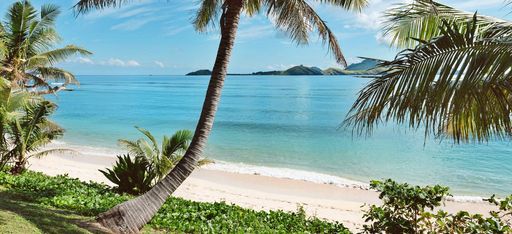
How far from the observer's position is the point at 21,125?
10.2 metres

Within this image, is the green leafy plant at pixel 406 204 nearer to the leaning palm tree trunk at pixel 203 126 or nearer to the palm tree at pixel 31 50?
the leaning palm tree trunk at pixel 203 126

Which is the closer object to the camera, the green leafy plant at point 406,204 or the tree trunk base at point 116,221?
the green leafy plant at point 406,204

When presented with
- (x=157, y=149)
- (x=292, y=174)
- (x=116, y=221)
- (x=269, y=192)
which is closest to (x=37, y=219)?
(x=116, y=221)

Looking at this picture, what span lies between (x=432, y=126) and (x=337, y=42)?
5965 mm

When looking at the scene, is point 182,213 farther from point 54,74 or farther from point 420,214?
point 54,74

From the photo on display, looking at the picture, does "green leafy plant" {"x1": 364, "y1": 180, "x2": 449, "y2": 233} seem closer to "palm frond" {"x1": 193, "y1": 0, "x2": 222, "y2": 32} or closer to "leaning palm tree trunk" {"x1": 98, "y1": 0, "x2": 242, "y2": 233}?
"leaning palm tree trunk" {"x1": 98, "y1": 0, "x2": 242, "y2": 233}

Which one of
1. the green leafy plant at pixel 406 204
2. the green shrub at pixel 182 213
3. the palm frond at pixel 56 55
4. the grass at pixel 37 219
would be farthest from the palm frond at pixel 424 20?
the palm frond at pixel 56 55

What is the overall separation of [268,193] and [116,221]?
873 cm

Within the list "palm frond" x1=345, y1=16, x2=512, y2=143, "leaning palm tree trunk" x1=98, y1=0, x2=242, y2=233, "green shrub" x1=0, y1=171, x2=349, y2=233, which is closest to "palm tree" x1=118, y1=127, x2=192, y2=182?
"green shrub" x1=0, y1=171, x2=349, y2=233

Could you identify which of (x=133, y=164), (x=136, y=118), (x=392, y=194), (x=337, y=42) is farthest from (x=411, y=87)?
(x=136, y=118)

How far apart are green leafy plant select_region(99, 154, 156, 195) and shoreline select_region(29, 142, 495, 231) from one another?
308cm

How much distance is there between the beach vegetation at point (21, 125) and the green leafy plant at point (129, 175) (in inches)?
100

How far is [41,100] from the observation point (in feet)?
35.4

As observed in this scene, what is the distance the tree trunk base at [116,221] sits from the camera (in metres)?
5.94
